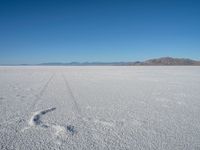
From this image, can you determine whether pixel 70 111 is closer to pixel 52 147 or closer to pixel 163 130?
pixel 52 147

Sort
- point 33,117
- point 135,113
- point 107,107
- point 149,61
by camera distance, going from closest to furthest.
→ point 33,117 → point 135,113 → point 107,107 → point 149,61

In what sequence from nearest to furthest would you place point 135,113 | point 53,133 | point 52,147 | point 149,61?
point 52,147 → point 53,133 → point 135,113 → point 149,61

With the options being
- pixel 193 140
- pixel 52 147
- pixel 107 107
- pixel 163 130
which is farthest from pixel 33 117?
pixel 193 140

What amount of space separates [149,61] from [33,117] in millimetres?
120891

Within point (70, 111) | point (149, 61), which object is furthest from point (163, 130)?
point (149, 61)

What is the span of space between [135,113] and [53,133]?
190 centimetres

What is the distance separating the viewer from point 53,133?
9.45ft

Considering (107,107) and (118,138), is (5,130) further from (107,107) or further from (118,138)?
(107,107)

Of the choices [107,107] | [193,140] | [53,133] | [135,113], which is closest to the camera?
[193,140]

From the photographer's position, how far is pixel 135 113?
4.01 m

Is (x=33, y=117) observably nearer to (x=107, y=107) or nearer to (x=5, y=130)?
(x=5, y=130)

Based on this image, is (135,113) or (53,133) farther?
(135,113)

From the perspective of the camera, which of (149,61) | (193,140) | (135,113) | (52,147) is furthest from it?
(149,61)

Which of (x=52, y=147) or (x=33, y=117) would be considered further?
(x=33, y=117)
